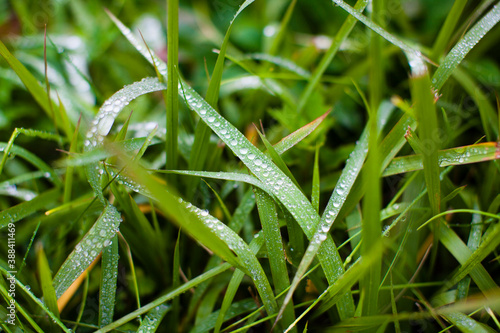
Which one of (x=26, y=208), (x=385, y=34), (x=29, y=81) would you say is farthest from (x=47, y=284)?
(x=385, y=34)

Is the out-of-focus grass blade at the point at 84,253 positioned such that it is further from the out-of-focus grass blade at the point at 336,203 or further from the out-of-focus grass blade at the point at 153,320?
the out-of-focus grass blade at the point at 336,203

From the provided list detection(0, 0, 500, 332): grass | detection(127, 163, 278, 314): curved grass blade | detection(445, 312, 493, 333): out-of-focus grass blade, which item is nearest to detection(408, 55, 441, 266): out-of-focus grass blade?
detection(0, 0, 500, 332): grass

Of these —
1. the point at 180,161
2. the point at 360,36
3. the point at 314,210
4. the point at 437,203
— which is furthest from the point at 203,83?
the point at 437,203

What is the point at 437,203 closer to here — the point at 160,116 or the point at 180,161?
the point at 180,161

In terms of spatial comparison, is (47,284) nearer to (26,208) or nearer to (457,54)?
(26,208)

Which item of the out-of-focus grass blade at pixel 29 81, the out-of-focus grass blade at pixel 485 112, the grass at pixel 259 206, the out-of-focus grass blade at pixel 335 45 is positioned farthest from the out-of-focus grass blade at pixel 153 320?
the out-of-focus grass blade at pixel 485 112

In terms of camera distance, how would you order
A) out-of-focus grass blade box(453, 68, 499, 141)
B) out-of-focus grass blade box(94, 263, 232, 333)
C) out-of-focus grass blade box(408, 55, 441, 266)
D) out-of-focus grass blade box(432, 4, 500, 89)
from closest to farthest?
out-of-focus grass blade box(408, 55, 441, 266), out-of-focus grass blade box(94, 263, 232, 333), out-of-focus grass blade box(432, 4, 500, 89), out-of-focus grass blade box(453, 68, 499, 141)

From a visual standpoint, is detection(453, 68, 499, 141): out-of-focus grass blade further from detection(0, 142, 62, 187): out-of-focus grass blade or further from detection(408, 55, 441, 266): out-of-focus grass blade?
detection(0, 142, 62, 187): out-of-focus grass blade
